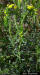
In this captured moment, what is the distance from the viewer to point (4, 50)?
7.13 feet

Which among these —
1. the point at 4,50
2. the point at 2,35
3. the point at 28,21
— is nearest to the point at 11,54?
the point at 4,50

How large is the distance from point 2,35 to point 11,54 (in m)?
0.28

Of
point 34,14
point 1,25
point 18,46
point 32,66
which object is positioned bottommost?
point 32,66

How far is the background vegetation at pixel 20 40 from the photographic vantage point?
1924 mm

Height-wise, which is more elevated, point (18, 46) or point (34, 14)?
point (34, 14)

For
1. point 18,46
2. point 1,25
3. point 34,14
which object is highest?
point 34,14

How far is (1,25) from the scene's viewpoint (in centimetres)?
218

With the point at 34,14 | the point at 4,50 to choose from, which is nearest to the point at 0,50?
the point at 4,50

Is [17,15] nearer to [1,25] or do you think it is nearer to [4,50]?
[1,25]

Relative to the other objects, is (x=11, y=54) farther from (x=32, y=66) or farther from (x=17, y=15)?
(x=17, y=15)

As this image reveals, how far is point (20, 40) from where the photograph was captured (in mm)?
1923

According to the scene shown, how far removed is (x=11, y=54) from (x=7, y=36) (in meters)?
0.22

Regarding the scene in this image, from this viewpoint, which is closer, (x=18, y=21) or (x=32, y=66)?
(x=32, y=66)

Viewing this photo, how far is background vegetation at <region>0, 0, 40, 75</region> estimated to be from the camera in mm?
1924
